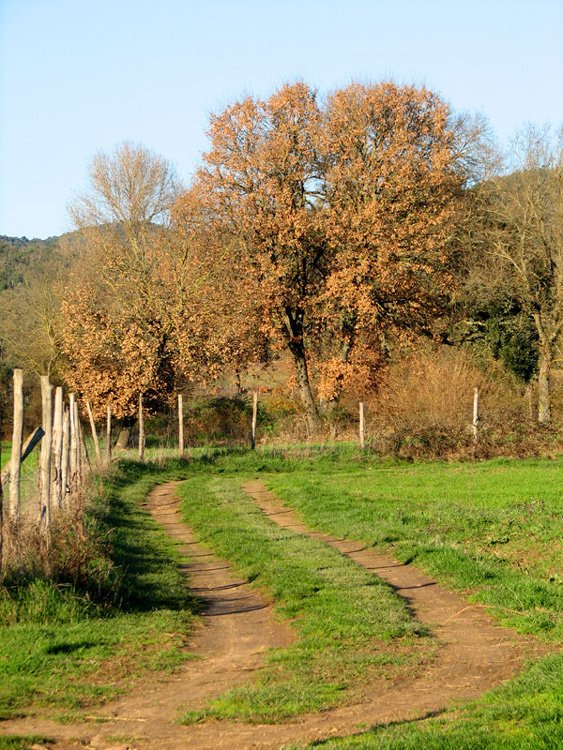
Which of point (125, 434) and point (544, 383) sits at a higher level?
point (544, 383)

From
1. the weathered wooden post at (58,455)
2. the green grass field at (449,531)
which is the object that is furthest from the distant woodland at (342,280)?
the weathered wooden post at (58,455)

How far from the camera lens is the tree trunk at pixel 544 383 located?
38.2 metres

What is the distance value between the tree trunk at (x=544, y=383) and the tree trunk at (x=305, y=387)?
9.60 m

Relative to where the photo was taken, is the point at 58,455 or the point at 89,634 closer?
the point at 89,634

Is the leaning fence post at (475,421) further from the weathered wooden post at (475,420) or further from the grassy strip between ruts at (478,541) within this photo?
the grassy strip between ruts at (478,541)

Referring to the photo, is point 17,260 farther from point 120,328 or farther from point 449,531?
point 449,531

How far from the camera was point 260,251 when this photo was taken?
39.7m

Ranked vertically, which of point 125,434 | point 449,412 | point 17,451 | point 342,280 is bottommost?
point 125,434

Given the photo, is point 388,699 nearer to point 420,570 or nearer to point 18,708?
point 18,708

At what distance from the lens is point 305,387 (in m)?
41.5

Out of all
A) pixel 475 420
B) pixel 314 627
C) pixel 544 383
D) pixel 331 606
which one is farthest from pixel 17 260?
pixel 314 627

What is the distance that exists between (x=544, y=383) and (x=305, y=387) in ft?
33.4

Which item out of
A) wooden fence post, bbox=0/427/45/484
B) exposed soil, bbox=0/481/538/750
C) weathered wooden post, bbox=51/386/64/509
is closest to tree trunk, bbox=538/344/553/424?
weathered wooden post, bbox=51/386/64/509

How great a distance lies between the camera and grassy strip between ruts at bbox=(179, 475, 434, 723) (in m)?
7.36
